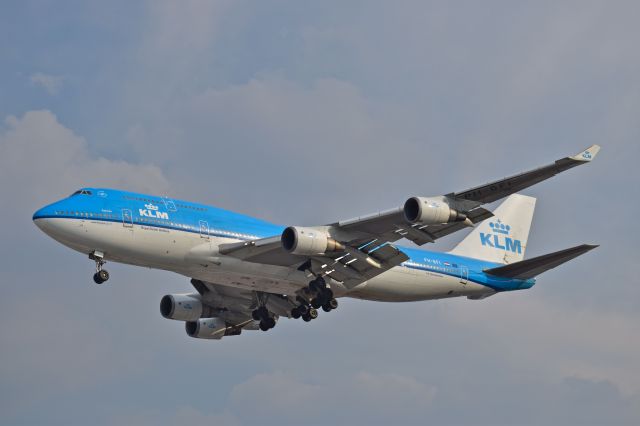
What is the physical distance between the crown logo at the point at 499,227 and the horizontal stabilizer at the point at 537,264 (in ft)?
13.9

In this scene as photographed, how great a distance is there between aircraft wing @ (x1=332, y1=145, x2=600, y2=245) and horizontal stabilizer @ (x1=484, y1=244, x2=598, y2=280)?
5393 mm

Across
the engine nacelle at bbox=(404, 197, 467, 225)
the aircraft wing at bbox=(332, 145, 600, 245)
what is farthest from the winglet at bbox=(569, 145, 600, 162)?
the engine nacelle at bbox=(404, 197, 467, 225)

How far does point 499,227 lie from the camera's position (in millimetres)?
59156

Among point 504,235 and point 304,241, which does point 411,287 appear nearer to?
point 304,241

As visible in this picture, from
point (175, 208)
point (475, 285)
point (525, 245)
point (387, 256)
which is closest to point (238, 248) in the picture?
point (175, 208)

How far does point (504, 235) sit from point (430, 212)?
16.3 metres

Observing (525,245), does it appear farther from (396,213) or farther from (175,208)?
(175,208)

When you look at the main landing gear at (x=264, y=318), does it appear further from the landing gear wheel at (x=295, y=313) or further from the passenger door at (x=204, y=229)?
the passenger door at (x=204, y=229)

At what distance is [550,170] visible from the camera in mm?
41438

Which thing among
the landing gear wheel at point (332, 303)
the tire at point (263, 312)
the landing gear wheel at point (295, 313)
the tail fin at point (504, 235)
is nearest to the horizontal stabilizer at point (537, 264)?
the tail fin at point (504, 235)

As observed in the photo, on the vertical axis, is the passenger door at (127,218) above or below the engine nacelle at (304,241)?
above

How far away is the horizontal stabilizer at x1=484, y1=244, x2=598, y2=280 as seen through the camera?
159 feet

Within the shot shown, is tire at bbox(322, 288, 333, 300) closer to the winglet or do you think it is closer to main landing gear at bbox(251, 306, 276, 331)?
main landing gear at bbox(251, 306, 276, 331)

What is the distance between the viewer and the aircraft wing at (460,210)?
4124 cm
